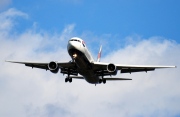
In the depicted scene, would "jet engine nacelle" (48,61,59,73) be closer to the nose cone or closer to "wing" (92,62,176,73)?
the nose cone

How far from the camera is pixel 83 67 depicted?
54.8 metres

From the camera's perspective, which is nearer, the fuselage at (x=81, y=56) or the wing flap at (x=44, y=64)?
the fuselage at (x=81, y=56)

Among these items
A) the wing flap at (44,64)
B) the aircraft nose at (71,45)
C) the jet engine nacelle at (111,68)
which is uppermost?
the aircraft nose at (71,45)

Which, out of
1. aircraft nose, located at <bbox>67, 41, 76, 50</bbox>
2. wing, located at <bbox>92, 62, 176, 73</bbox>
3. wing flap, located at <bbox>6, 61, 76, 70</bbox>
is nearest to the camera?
aircraft nose, located at <bbox>67, 41, 76, 50</bbox>

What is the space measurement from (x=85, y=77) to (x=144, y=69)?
8.26m

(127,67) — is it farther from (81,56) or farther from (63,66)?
(63,66)

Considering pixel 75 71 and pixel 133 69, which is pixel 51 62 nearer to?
pixel 75 71

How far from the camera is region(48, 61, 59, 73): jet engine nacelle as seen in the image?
2179 inches

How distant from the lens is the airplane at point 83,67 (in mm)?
52656

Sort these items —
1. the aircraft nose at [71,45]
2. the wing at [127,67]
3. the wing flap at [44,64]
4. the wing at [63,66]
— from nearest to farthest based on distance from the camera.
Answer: the aircraft nose at [71,45] → the wing flap at [44,64] → the wing at [63,66] → the wing at [127,67]

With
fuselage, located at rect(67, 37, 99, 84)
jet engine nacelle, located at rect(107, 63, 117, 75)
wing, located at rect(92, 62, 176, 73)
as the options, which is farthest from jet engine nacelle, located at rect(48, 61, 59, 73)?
jet engine nacelle, located at rect(107, 63, 117, 75)

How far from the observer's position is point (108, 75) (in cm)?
6031

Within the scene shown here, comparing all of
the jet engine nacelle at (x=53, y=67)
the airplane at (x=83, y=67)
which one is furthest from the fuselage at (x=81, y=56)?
the jet engine nacelle at (x=53, y=67)

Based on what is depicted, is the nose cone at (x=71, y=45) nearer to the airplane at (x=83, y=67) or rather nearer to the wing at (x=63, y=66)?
the airplane at (x=83, y=67)
